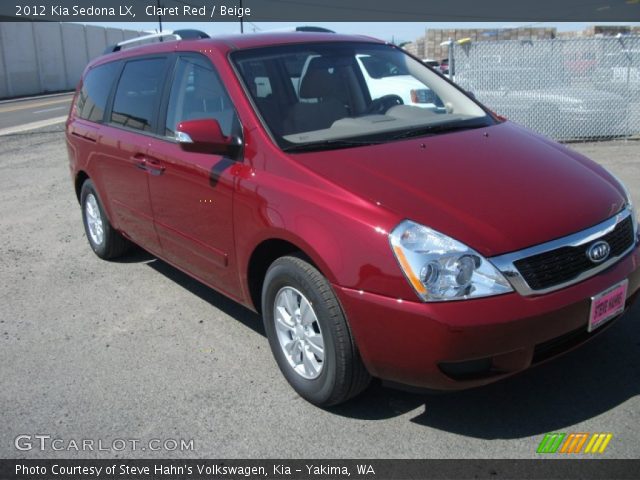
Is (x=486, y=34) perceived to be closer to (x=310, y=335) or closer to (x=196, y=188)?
(x=196, y=188)

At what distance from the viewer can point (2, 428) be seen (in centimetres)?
330

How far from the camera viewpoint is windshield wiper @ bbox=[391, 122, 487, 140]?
3668mm

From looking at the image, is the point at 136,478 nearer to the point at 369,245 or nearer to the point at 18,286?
the point at 369,245

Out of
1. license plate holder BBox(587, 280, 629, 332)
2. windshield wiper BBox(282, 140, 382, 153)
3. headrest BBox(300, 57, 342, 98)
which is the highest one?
headrest BBox(300, 57, 342, 98)

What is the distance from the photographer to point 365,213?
9.40ft

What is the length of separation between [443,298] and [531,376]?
115 centimetres

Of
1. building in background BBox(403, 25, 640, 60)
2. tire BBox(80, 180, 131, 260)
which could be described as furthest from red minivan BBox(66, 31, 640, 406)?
building in background BBox(403, 25, 640, 60)

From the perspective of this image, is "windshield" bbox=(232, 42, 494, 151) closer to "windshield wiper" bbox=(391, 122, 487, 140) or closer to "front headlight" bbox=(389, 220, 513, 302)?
"windshield wiper" bbox=(391, 122, 487, 140)

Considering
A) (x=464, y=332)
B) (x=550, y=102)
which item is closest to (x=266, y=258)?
(x=464, y=332)

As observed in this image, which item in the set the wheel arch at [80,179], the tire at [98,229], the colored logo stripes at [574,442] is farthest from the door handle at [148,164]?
the colored logo stripes at [574,442]

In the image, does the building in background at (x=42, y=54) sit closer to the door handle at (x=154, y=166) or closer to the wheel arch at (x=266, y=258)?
the door handle at (x=154, y=166)

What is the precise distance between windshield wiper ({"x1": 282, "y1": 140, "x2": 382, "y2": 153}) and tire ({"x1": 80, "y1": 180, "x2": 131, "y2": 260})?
9.07 feet

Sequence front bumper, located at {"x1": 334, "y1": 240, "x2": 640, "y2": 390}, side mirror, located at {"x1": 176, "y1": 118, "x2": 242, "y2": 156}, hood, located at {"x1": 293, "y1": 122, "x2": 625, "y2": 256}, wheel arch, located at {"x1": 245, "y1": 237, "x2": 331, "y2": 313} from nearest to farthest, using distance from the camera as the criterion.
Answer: front bumper, located at {"x1": 334, "y1": 240, "x2": 640, "y2": 390}, hood, located at {"x1": 293, "y1": 122, "x2": 625, "y2": 256}, wheel arch, located at {"x1": 245, "y1": 237, "x2": 331, "y2": 313}, side mirror, located at {"x1": 176, "y1": 118, "x2": 242, "y2": 156}

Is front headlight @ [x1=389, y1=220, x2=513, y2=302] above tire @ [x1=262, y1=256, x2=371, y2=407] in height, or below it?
above
